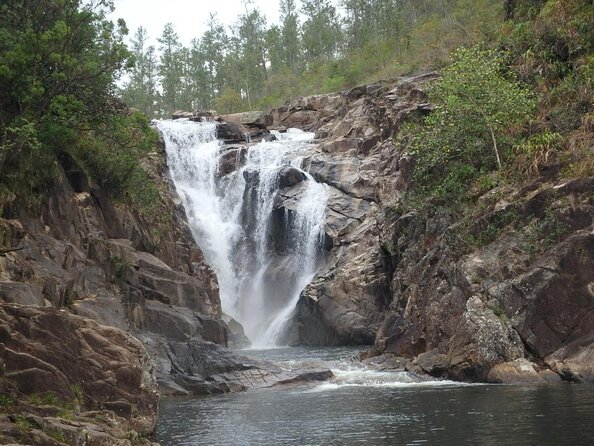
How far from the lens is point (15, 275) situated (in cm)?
2203

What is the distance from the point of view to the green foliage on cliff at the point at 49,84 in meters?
25.7

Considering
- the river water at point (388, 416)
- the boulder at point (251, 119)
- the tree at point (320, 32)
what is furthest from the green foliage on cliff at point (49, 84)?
the tree at point (320, 32)

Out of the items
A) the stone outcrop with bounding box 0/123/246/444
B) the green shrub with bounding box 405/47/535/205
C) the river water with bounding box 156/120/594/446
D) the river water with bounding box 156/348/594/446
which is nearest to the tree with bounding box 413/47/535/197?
the green shrub with bounding box 405/47/535/205

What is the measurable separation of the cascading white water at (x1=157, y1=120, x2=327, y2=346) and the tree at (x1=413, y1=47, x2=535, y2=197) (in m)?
14.1

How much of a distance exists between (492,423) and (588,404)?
3.12 metres

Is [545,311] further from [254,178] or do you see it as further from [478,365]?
[254,178]

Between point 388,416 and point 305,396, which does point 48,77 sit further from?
point 388,416

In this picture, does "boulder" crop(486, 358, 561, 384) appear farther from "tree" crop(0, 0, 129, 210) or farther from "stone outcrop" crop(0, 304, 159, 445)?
"tree" crop(0, 0, 129, 210)

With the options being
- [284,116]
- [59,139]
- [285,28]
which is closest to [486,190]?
[59,139]

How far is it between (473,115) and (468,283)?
10535 millimetres

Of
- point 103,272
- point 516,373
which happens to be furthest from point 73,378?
point 516,373

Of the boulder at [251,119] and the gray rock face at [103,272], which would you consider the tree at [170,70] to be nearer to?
the boulder at [251,119]

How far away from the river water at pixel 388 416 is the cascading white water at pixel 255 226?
2192 centimetres

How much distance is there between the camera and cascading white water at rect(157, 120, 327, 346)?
47625 mm
